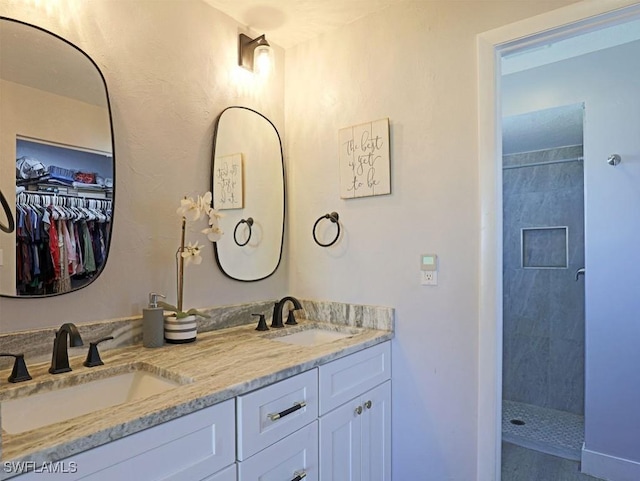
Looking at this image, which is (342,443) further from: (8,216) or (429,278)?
(8,216)

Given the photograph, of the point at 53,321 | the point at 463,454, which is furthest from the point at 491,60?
the point at 53,321

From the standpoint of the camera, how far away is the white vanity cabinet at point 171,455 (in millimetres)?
788

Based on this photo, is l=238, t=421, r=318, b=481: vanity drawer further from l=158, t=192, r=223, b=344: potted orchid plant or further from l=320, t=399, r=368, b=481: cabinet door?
l=158, t=192, r=223, b=344: potted orchid plant

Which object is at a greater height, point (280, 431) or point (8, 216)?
point (8, 216)

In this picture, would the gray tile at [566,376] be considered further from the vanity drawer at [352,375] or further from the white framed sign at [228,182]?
the white framed sign at [228,182]

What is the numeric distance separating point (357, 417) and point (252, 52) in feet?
5.96

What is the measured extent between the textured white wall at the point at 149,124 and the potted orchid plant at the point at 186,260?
6 cm

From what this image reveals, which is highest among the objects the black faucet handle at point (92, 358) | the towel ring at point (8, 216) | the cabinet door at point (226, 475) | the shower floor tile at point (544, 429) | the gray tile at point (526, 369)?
the towel ring at point (8, 216)

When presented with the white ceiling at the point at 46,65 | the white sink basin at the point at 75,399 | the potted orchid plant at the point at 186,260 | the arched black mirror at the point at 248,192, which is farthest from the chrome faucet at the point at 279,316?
the white ceiling at the point at 46,65

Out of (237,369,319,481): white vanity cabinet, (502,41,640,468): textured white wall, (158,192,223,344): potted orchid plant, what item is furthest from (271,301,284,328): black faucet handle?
(502,41,640,468): textured white wall

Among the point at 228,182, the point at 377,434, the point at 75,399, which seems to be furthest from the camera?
the point at 228,182

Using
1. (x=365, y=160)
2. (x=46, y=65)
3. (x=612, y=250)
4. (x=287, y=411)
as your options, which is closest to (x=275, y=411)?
(x=287, y=411)

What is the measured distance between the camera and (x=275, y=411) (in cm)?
119

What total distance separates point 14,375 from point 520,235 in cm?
341
